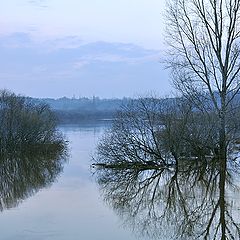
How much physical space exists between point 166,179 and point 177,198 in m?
4.25

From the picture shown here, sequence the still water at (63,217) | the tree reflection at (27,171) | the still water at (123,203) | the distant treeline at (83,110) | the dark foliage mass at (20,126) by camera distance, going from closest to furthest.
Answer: the still water at (63,217)
the still water at (123,203)
the tree reflection at (27,171)
the dark foliage mass at (20,126)
the distant treeline at (83,110)

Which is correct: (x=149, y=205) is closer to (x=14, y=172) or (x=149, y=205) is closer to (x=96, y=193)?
(x=96, y=193)

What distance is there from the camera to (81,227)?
42.4 ft

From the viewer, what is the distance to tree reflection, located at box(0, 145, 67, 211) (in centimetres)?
1877

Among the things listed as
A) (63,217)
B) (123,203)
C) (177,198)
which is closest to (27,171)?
(123,203)


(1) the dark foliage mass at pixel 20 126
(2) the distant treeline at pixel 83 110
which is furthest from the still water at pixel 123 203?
(2) the distant treeline at pixel 83 110

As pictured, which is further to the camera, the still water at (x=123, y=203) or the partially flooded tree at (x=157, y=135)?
the partially flooded tree at (x=157, y=135)

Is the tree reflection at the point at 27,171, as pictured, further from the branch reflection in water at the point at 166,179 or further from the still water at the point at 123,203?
the branch reflection in water at the point at 166,179

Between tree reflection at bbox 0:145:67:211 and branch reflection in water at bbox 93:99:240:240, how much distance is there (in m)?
2.76

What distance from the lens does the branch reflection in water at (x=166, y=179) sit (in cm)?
1285

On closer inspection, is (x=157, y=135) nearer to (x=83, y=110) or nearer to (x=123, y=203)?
(x=123, y=203)

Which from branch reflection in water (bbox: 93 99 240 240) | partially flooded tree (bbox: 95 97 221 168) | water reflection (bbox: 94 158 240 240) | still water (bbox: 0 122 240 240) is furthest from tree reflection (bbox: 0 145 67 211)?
partially flooded tree (bbox: 95 97 221 168)

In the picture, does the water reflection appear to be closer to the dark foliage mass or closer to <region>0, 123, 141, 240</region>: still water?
<region>0, 123, 141, 240</region>: still water

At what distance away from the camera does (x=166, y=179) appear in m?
20.6
